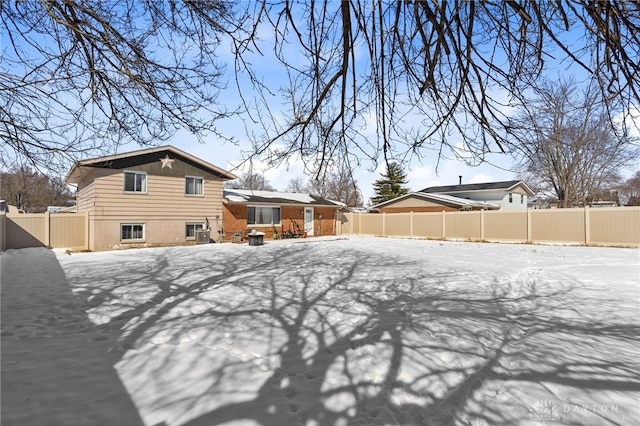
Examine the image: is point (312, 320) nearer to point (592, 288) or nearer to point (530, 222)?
point (592, 288)

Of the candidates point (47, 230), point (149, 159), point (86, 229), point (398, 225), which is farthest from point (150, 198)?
point (398, 225)

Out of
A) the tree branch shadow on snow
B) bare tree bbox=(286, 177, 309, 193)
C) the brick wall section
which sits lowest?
the tree branch shadow on snow

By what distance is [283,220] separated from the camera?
20.7 meters

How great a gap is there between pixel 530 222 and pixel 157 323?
56.8 feet

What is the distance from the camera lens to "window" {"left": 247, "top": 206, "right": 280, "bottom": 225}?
1912 centimetres

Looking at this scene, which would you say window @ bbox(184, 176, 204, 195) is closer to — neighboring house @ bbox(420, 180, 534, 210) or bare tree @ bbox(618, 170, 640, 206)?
neighboring house @ bbox(420, 180, 534, 210)

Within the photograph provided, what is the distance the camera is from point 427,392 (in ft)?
8.98

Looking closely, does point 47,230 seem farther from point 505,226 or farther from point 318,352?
point 505,226

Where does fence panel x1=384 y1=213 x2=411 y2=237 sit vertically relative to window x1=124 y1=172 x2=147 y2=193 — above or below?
below

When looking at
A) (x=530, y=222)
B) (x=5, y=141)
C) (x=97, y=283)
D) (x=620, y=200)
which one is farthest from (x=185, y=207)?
(x=620, y=200)

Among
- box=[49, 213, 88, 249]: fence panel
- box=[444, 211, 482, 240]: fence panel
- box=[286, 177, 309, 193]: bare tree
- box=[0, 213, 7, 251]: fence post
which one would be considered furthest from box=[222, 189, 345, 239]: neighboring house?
box=[286, 177, 309, 193]: bare tree

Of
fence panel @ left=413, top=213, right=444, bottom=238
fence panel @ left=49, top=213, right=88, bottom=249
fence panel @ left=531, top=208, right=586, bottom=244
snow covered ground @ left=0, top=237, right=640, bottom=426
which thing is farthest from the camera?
fence panel @ left=413, top=213, right=444, bottom=238

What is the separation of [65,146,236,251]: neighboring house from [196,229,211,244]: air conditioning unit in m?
0.50

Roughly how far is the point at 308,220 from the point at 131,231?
10732 mm
